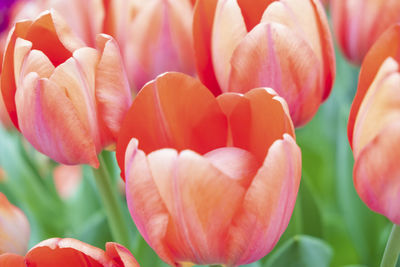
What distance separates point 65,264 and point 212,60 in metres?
0.15

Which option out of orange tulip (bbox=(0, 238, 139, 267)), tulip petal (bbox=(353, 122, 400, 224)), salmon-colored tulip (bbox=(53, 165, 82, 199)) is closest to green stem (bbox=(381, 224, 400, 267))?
tulip petal (bbox=(353, 122, 400, 224))

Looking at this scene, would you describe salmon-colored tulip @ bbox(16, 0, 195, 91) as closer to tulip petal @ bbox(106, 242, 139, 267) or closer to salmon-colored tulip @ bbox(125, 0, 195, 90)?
salmon-colored tulip @ bbox(125, 0, 195, 90)

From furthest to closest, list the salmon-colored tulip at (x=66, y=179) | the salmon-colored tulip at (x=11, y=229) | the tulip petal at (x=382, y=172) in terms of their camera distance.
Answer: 1. the salmon-colored tulip at (x=66, y=179)
2. the salmon-colored tulip at (x=11, y=229)
3. the tulip petal at (x=382, y=172)

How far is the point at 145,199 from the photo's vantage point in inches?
11.4

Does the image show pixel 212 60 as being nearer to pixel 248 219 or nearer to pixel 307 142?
pixel 248 219

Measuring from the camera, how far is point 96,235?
51 centimetres

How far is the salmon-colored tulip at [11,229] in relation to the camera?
0.38 meters

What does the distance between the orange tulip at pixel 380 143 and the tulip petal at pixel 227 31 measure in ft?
0.30

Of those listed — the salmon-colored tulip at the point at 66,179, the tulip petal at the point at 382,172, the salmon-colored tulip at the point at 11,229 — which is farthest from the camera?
the salmon-colored tulip at the point at 66,179

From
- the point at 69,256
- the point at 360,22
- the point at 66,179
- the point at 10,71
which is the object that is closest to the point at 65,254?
the point at 69,256

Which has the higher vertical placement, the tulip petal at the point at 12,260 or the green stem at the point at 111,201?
the tulip petal at the point at 12,260

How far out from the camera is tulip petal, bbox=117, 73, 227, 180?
1.07 feet

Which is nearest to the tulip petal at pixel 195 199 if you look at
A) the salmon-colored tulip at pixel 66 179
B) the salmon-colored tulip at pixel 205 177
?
the salmon-colored tulip at pixel 205 177

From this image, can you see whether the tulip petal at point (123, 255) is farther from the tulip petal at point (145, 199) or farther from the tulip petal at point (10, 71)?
the tulip petal at point (10, 71)
